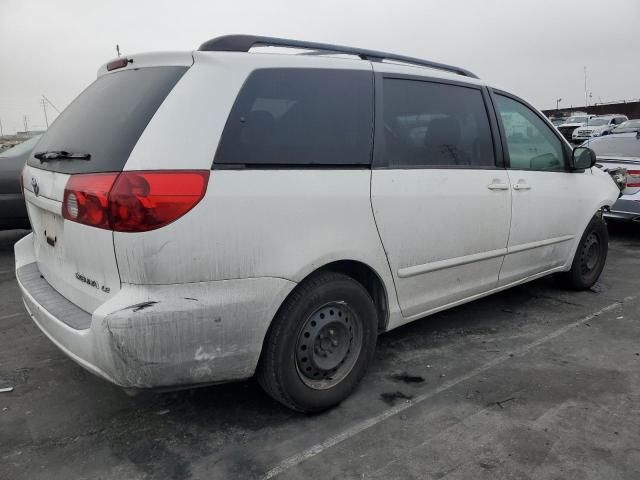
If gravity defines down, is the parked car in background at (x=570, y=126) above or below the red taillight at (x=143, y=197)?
above

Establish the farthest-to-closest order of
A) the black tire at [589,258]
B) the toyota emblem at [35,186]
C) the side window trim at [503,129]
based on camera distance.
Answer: the black tire at [589,258] → the side window trim at [503,129] → the toyota emblem at [35,186]

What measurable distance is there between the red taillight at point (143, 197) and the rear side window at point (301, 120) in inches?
7.9

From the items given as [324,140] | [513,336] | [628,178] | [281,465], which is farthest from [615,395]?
[628,178]


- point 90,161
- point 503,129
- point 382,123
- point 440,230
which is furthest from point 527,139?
point 90,161

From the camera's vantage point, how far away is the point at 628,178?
6977 millimetres

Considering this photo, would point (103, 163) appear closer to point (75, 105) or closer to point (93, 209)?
point (93, 209)

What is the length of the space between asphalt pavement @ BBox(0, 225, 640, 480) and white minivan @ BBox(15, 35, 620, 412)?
309mm

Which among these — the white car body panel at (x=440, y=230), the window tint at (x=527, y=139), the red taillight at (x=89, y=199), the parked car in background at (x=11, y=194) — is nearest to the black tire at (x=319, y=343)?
the white car body panel at (x=440, y=230)

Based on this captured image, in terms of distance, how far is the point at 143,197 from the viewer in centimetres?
222

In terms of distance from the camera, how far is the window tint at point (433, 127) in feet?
10.3

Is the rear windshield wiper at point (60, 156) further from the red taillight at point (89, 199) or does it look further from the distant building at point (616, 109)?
the distant building at point (616, 109)

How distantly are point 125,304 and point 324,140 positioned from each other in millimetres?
1242

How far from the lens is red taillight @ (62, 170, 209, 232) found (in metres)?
2.22

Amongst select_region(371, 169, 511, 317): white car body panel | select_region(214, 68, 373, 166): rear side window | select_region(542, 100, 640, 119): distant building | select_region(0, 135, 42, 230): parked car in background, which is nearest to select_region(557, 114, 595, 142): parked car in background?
select_region(542, 100, 640, 119): distant building
